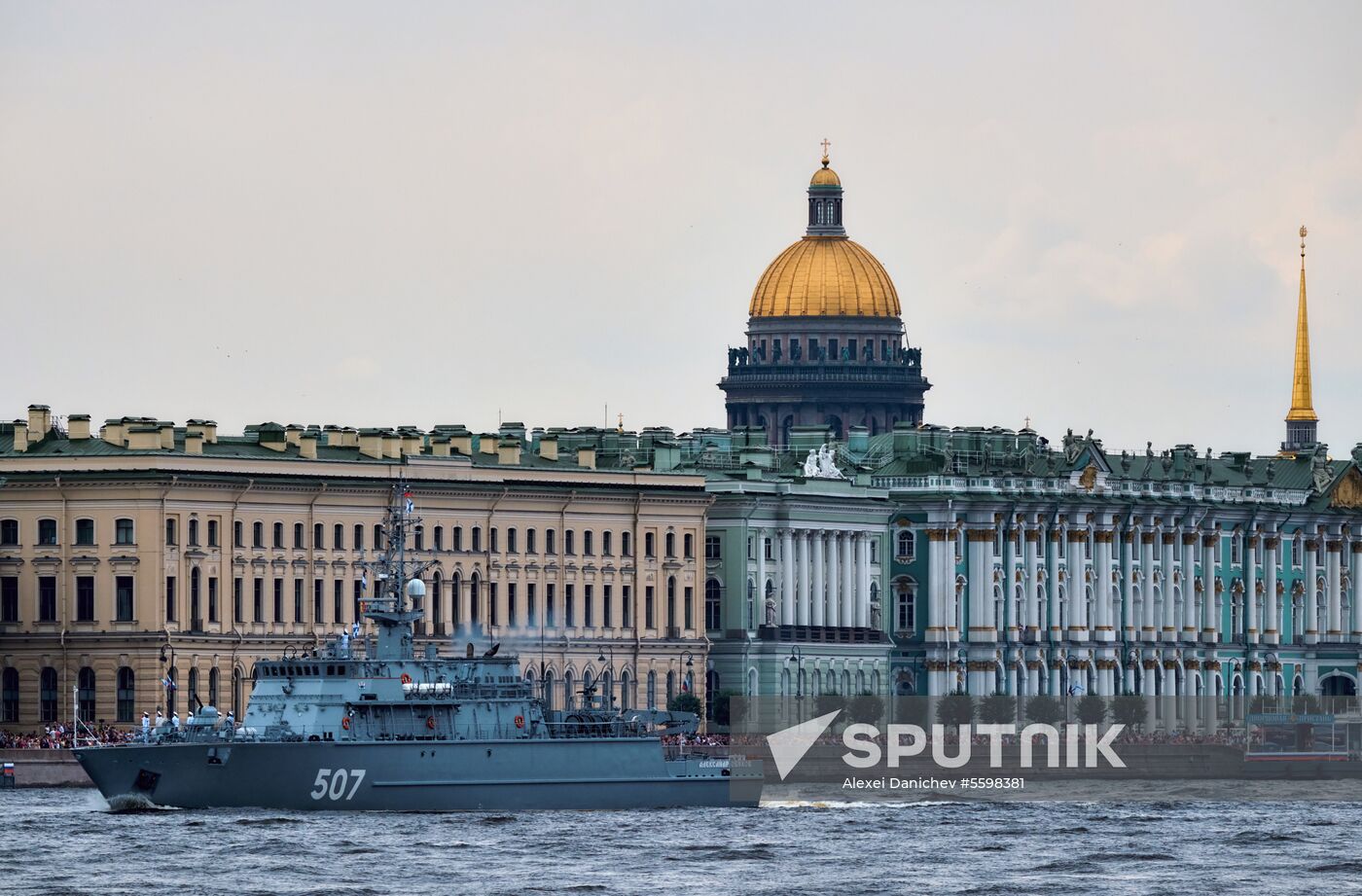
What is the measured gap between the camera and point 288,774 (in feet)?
361

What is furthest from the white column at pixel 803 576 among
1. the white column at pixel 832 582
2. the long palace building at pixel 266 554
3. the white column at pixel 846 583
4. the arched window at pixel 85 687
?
the arched window at pixel 85 687

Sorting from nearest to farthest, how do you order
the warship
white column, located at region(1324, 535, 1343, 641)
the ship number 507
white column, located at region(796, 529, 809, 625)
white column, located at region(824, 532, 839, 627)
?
the warship, the ship number 507, white column, located at region(796, 529, 809, 625), white column, located at region(824, 532, 839, 627), white column, located at region(1324, 535, 1343, 641)

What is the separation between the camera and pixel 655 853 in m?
103

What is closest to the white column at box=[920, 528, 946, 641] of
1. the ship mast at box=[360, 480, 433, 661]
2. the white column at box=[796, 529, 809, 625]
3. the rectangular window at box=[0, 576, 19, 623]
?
the white column at box=[796, 529, 809, 625]

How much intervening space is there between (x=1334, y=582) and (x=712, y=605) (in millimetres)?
40193

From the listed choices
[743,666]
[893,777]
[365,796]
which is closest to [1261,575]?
[743,666]

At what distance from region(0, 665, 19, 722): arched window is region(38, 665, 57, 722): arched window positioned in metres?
0.61

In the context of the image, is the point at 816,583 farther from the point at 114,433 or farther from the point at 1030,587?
the point at 114,433

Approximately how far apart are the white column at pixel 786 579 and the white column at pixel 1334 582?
36812 millimetres

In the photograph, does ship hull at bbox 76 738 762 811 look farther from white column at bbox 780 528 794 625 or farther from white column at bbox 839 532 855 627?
white column at bbox 839 532 855 627

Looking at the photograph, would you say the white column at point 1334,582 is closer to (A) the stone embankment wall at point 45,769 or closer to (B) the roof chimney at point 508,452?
(B) the roof chimney at point 508,452

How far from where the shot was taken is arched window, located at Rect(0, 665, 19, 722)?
449 feet

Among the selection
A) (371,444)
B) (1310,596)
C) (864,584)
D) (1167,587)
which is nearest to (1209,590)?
(1167,587)

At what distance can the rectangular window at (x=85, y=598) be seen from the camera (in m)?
138
